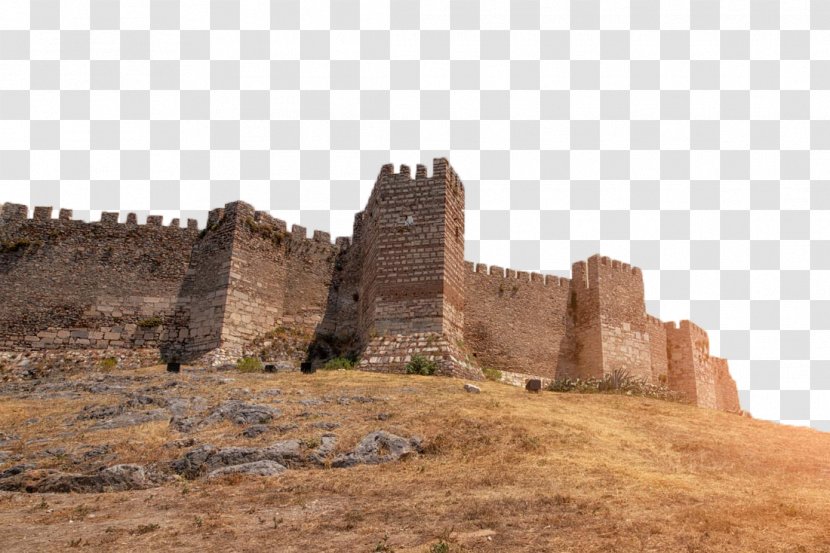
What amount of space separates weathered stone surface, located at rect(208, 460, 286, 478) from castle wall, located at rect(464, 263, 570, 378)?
1597 cm

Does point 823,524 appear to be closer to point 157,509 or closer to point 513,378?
point 157,509

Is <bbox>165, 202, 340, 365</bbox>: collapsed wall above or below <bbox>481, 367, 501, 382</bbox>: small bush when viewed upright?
above

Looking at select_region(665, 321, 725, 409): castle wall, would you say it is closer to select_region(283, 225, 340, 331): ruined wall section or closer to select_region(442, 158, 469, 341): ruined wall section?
select_region(442, 158, 469, 341): ruined wall section

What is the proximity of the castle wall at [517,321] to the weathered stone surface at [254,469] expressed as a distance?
15975 mm

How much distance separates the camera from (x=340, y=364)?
76.2ft

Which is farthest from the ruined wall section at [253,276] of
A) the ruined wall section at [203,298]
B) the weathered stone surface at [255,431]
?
the weathered stone surface at [255,431]

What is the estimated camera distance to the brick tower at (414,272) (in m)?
22.3

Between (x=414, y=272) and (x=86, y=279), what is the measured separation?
37.2ft

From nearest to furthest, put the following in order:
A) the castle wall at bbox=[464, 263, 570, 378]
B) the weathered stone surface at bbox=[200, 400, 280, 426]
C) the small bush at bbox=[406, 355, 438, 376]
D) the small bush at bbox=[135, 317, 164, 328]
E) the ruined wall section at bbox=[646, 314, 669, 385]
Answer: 1. the weathered stone surface at bbox=[200, 400, 280, 426]
2. the small bush at bbox=[406, 355, 438, 376]
3. the small bush at bbox=[135, 317, 164, 328]
4. the castle wall at bbox=[464, 263, 570, 378]
5. the ruined wall section at bbox=[646, 314, 669, 385]

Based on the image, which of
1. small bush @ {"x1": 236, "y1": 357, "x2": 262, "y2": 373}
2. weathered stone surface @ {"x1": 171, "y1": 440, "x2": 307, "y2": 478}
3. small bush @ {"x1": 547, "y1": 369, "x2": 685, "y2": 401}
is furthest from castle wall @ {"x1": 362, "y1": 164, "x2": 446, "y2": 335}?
weathered stone surface @ {"x1": 171, "y1": 440, "x2": 307, "y2": 478}

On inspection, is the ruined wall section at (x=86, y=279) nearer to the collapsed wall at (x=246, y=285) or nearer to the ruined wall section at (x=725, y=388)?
the collapsed wall at (x=246, y=285)

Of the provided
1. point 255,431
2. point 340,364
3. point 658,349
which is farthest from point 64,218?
point 658,349

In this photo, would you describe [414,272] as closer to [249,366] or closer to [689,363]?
[249,366]

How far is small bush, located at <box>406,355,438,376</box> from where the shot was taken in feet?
69.8
